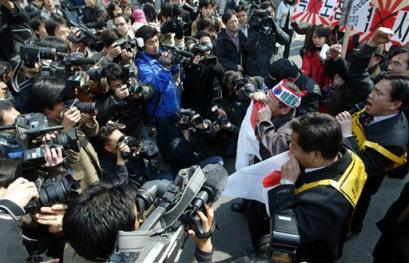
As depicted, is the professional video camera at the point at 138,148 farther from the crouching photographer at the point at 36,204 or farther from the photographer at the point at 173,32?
the photographer at the point at 173,32

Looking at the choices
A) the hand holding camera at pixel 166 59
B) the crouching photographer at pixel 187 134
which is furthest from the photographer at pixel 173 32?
A: the crouching photographer at pixel 187 134

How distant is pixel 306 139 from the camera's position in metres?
1.84

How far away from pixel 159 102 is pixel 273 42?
187 cm

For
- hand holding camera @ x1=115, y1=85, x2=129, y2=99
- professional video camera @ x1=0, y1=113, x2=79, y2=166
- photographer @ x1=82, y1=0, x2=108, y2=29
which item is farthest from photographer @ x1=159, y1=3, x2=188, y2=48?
professional video camera @ x1=0, y1=113, x2=79, y2=166

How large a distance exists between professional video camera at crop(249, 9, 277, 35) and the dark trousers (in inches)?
90.0

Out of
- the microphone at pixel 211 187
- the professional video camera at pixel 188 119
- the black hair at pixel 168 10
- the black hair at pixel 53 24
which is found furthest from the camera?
the black hair at pixel 168 10

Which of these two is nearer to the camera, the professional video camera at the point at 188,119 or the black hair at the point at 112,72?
the black hair at the point at 112,72

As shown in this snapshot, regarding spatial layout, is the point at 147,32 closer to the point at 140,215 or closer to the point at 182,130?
the point at 182,130

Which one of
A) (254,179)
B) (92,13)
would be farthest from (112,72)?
(92,13)

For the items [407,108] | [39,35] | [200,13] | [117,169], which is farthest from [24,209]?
[200,13]

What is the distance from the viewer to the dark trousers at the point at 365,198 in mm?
2752

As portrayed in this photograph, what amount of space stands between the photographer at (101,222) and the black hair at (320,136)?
72 centimetres

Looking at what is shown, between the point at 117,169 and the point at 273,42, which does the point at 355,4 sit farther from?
the point at 117,169

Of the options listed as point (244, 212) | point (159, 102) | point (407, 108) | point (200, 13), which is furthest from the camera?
point (200, 13)
